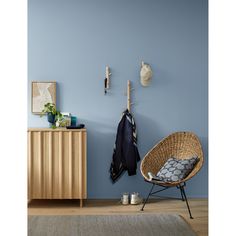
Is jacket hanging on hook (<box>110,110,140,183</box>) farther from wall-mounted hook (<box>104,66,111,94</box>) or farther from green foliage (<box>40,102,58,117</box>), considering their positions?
green foliage (<box>40,102,58,117</box>)

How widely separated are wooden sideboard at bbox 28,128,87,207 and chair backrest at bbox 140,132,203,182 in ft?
2.34

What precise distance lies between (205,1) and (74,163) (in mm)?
2436

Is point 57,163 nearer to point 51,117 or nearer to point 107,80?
point 51,117

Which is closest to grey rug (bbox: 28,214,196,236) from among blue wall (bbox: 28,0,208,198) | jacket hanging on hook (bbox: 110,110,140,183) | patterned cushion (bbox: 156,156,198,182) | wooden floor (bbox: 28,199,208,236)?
wooden floor (bbox: 28,199,208,236)

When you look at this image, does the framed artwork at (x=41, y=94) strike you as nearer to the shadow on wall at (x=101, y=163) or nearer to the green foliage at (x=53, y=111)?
the green foliage at (x=53, y=111)

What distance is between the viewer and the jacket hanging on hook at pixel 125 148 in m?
5.16

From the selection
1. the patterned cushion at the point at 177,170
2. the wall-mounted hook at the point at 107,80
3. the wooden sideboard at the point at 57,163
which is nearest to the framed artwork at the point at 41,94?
the wooden sideboard at the point at 57,163

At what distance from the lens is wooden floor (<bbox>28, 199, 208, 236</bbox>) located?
4.60m

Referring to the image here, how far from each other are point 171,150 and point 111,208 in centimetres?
94
